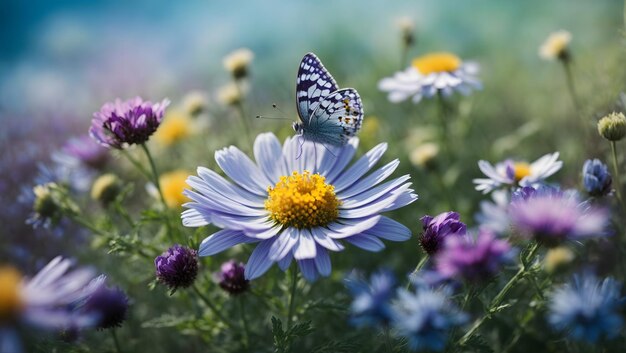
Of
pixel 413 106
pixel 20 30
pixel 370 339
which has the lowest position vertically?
pixel 370 339

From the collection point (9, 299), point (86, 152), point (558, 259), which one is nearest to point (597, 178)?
point (558, 259)

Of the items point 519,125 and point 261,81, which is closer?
point 519,125

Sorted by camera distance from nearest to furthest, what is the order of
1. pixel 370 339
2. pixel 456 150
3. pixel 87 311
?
pixel 87 311
pixel 370 339
pixel 456 150

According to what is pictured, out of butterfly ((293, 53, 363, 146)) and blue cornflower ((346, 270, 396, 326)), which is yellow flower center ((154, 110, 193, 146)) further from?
blue cornflower ((346, 270, 396, 326))

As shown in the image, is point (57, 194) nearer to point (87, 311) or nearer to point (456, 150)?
point (87, 311)

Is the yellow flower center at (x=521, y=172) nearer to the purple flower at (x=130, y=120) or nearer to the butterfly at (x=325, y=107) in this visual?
the butterfly at (x=325, y=107)

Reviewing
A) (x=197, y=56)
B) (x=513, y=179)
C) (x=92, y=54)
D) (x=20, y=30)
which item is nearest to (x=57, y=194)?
(x=513, y=179)

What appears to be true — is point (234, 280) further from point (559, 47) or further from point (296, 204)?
point (559, 47)
